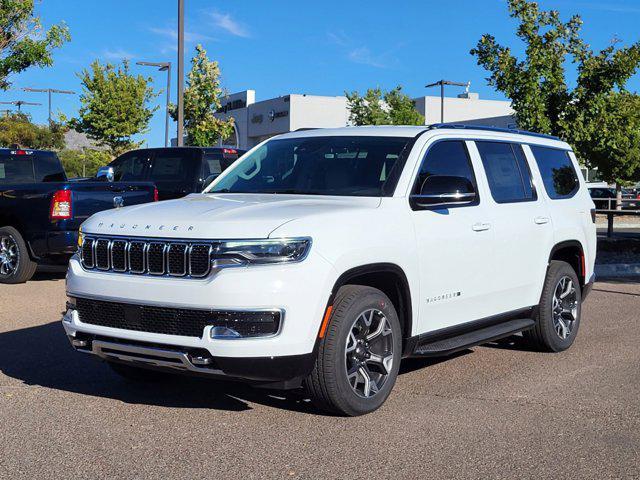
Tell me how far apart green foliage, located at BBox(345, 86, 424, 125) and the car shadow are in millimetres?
39989

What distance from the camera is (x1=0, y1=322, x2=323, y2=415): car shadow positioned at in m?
5.86

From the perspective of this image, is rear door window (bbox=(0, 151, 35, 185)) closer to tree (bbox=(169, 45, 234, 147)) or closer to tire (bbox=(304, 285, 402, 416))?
tire (bbox=(304, 285, 402, 416))

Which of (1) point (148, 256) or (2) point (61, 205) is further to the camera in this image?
(2) point (61, 205)

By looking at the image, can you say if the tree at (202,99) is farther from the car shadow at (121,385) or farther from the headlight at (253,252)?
the headlight at (253,252)

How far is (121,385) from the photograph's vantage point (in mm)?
6332

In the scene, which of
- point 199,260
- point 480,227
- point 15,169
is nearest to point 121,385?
point 199,260

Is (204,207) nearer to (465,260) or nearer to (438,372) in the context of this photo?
(465,260)

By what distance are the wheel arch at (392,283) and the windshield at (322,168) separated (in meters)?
0.60

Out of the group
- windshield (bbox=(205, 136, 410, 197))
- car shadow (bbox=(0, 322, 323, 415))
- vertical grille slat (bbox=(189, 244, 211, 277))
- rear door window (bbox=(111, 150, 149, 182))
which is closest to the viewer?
vertical grille slat (bbox=(189, 244, 211, 277))

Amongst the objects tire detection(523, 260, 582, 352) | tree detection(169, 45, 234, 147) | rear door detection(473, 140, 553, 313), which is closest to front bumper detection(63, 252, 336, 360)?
rear door detection(473, 140, 553, 313)

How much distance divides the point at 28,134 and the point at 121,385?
67.4 metres

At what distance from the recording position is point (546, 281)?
24.6 ft

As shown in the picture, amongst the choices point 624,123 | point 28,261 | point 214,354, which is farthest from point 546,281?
point 624,123

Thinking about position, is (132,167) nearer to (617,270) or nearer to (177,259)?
A: (617,270)
